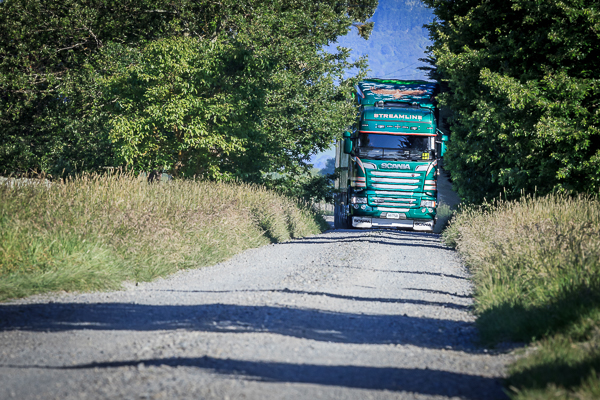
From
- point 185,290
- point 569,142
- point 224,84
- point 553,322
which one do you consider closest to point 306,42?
point 224,84

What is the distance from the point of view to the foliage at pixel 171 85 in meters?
20.8

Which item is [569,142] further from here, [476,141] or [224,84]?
[224,84]

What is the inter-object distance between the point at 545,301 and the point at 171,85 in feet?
53.9

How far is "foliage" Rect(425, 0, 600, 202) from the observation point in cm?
1577

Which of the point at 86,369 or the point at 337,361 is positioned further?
the point at 337,361

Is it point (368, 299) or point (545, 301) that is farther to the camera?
point (368, 299)

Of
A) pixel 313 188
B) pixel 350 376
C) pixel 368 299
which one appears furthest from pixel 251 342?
pixel 313 188

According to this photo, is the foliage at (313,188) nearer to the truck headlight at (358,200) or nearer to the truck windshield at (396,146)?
the truck headlight at (358,200)

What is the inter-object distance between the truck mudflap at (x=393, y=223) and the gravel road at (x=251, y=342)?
11.5 metres

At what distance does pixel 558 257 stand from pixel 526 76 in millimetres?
10638

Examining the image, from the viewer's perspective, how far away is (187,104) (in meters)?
19.9

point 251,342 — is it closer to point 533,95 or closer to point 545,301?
point 545,301

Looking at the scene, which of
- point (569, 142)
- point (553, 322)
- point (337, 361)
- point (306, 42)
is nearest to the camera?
point (337, 361)

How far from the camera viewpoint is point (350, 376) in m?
4.62
